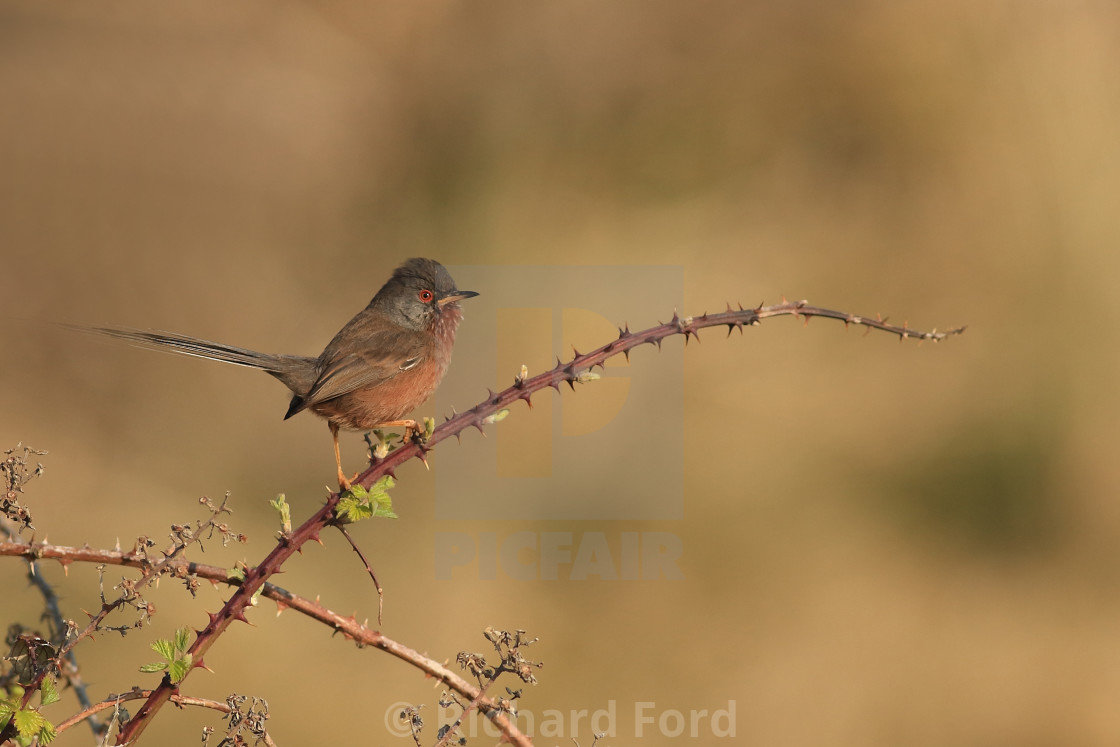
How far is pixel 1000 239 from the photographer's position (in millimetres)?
5492

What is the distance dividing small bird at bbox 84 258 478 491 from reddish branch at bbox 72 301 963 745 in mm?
1598

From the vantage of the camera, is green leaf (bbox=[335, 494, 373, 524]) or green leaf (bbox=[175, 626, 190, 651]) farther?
green leaf (bbox=[335, 494, 373, 524])

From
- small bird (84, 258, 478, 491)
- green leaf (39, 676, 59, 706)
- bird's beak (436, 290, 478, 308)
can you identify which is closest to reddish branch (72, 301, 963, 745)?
green leaf (39, 676, 59, 706)

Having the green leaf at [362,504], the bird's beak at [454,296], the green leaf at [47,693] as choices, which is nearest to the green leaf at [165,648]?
the green leaf at [47,693]

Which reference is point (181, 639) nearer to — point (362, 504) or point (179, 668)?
point (179, 668)

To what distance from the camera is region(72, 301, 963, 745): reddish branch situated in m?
1.92

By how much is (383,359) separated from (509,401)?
78.3 inches

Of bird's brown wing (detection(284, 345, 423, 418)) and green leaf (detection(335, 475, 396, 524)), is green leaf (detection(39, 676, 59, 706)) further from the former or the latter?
bird's brown wing (detection(284, 345, 423, 418))

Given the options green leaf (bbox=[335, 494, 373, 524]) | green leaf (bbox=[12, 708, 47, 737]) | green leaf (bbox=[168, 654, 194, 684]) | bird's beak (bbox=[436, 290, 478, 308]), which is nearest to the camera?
green leaf (bbox=[12, 708, 47, 737])

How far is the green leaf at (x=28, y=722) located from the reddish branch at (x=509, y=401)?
31 centimetres

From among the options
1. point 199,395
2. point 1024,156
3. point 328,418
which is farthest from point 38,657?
point 1024,156

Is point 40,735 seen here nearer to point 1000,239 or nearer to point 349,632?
point 349,632

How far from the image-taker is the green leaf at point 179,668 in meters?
1.75

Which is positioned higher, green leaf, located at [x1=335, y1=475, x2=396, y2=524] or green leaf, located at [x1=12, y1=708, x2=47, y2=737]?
green leaf, located at [x1=335, y1=475, x2=396, y2=524]
